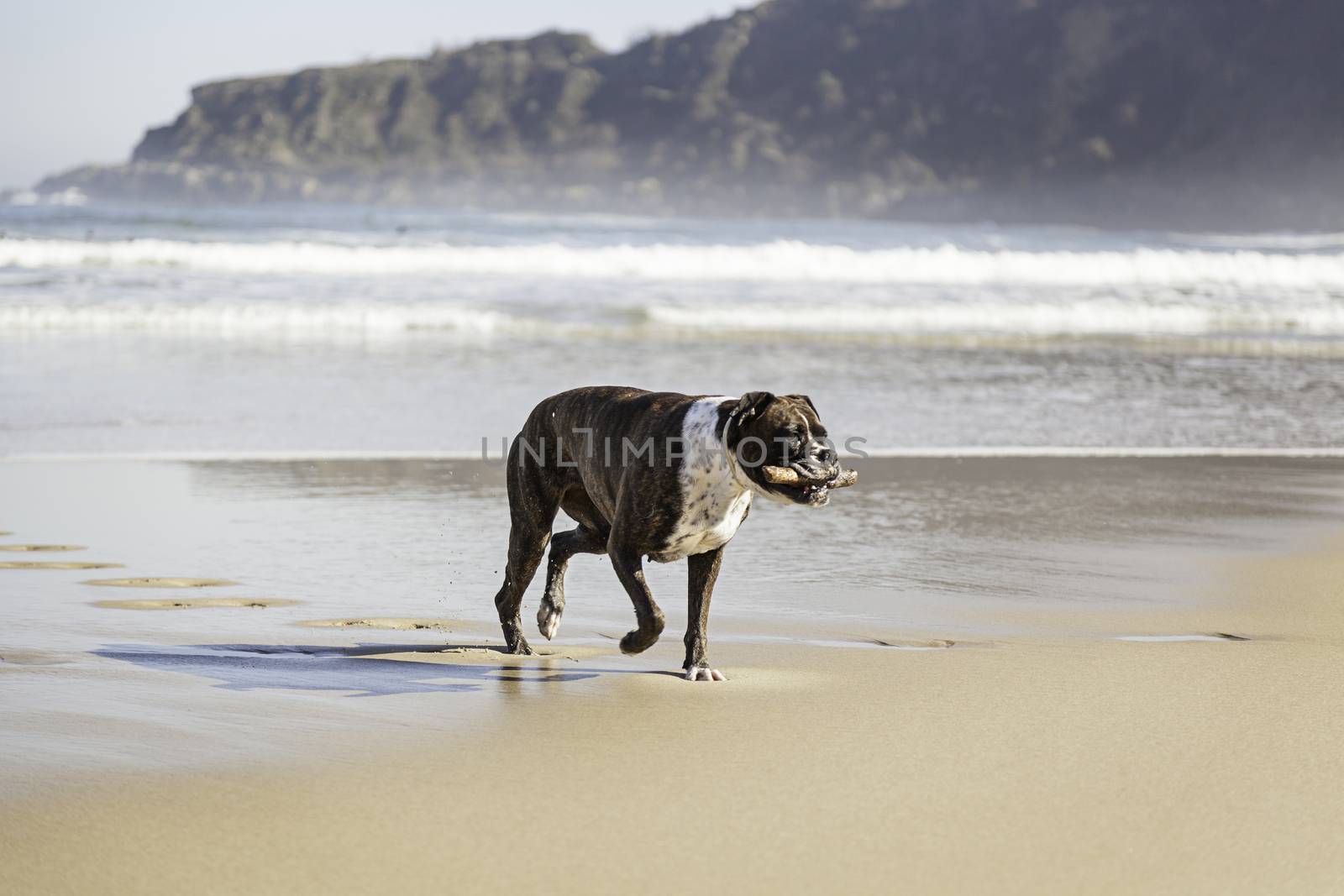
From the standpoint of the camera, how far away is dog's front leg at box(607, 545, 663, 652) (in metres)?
4.50

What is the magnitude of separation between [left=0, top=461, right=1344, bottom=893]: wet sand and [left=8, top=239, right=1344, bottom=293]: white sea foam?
20753 mm

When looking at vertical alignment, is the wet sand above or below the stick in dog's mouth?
below

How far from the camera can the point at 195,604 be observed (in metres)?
5.73

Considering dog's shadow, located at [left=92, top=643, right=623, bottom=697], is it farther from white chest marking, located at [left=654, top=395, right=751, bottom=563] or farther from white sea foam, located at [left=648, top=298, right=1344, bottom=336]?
white sea foam, located at [left=648, top=298, right=1344, bottom=336]

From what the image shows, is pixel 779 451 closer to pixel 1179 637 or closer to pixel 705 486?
pixel 705 486

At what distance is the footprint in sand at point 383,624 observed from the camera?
5426 millimetres

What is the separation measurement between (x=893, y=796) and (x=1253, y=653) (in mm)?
2172

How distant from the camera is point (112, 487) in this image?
8.24 meters

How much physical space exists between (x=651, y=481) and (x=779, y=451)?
448 millimetres

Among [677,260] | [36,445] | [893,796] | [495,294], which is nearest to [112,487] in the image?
[36,445]

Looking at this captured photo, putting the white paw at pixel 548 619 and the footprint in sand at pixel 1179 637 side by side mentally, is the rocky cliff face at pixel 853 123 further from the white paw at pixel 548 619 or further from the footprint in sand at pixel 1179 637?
the footprint in sand at pixel 1179 637

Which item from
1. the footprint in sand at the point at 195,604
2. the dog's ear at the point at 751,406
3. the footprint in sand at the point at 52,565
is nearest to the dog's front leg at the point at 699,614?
the dog's ear at the point at 751,406

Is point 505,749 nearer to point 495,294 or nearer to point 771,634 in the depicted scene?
point 771,634

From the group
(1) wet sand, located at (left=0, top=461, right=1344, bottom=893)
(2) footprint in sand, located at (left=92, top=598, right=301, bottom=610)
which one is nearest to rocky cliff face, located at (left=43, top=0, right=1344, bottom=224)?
(2) footprint in sand, located at (left=92, top=598, right=301, bottom=610)
